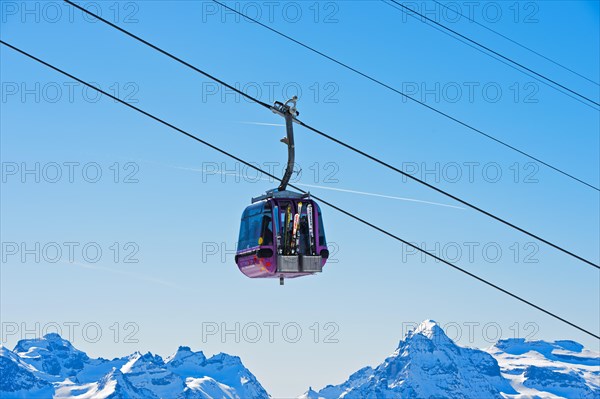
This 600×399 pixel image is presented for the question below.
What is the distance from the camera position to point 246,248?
35.4 metres

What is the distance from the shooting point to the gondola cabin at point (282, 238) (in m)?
33.7

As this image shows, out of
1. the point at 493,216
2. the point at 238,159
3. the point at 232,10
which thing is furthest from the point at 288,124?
the point at 493,216

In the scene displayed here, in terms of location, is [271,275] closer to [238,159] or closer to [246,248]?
[246,248]

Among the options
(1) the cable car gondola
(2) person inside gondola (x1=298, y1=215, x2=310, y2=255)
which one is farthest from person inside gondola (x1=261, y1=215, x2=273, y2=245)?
(2) person inside gondola (x1=298, y1=215, x2=310, y2=255)

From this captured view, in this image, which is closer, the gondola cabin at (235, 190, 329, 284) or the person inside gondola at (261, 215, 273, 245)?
the gondola cabin at (235, 190, 329, 284)

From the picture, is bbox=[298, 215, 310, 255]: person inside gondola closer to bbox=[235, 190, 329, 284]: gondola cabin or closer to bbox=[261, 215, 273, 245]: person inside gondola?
bbox=[235, 190, 329, 284]: gondola cabin

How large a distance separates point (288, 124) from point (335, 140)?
2.82 m

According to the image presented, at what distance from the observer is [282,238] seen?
34344mm

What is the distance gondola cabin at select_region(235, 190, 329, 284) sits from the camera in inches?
1328

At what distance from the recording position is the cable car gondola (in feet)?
111

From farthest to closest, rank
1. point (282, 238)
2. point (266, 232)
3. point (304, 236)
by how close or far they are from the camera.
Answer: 1. point (304, 236)
2. point (266, 232)
3. point (282, 238)

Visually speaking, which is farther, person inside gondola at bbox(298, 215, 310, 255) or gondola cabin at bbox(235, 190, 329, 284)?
person inside gondola at bbox(298, 215, 310, 255)

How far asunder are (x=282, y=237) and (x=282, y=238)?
0.14ft

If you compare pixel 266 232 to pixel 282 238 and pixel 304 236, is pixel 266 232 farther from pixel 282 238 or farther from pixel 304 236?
pixel 304 236
